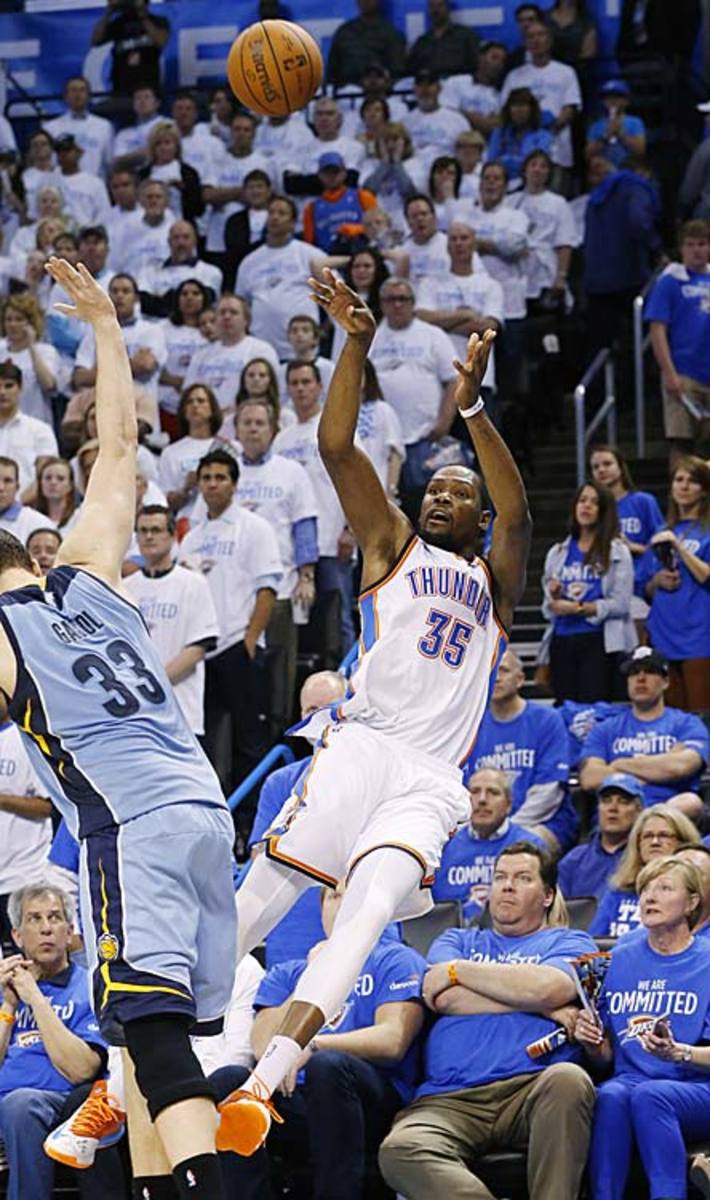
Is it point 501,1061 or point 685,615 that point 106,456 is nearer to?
point 501,1061

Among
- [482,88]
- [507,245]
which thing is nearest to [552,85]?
[482,88]

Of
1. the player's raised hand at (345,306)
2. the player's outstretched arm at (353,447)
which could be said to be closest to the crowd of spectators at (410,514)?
the player's outstretched arm at (353,447)

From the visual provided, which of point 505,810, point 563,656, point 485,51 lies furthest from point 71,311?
point 485,51

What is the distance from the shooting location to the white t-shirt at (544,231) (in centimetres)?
1656

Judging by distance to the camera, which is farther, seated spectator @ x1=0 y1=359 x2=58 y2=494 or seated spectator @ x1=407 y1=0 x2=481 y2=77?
seated spectator @ x1=407 y1=0 x2=481 y2=77

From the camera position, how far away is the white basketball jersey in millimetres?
7750

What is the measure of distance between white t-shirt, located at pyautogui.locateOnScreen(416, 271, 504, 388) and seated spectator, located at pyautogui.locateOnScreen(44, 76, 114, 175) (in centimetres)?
453

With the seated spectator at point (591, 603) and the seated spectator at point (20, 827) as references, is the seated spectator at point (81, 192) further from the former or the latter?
the seated spectator at point (20, 827)

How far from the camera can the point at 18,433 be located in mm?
14109

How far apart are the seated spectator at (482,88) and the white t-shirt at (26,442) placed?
5.68 meters

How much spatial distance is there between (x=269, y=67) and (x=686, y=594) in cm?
452

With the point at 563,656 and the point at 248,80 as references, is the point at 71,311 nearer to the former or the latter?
the point at 248,80

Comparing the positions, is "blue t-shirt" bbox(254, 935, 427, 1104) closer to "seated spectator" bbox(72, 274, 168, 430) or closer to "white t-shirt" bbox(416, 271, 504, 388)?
"seated spectator" bbox(72, 274, 168, 430)

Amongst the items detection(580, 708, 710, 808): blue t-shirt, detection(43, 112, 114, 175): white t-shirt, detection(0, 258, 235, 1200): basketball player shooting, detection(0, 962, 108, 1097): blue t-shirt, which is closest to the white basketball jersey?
detection(0, 258, 235, 1200): basketball player shooting
